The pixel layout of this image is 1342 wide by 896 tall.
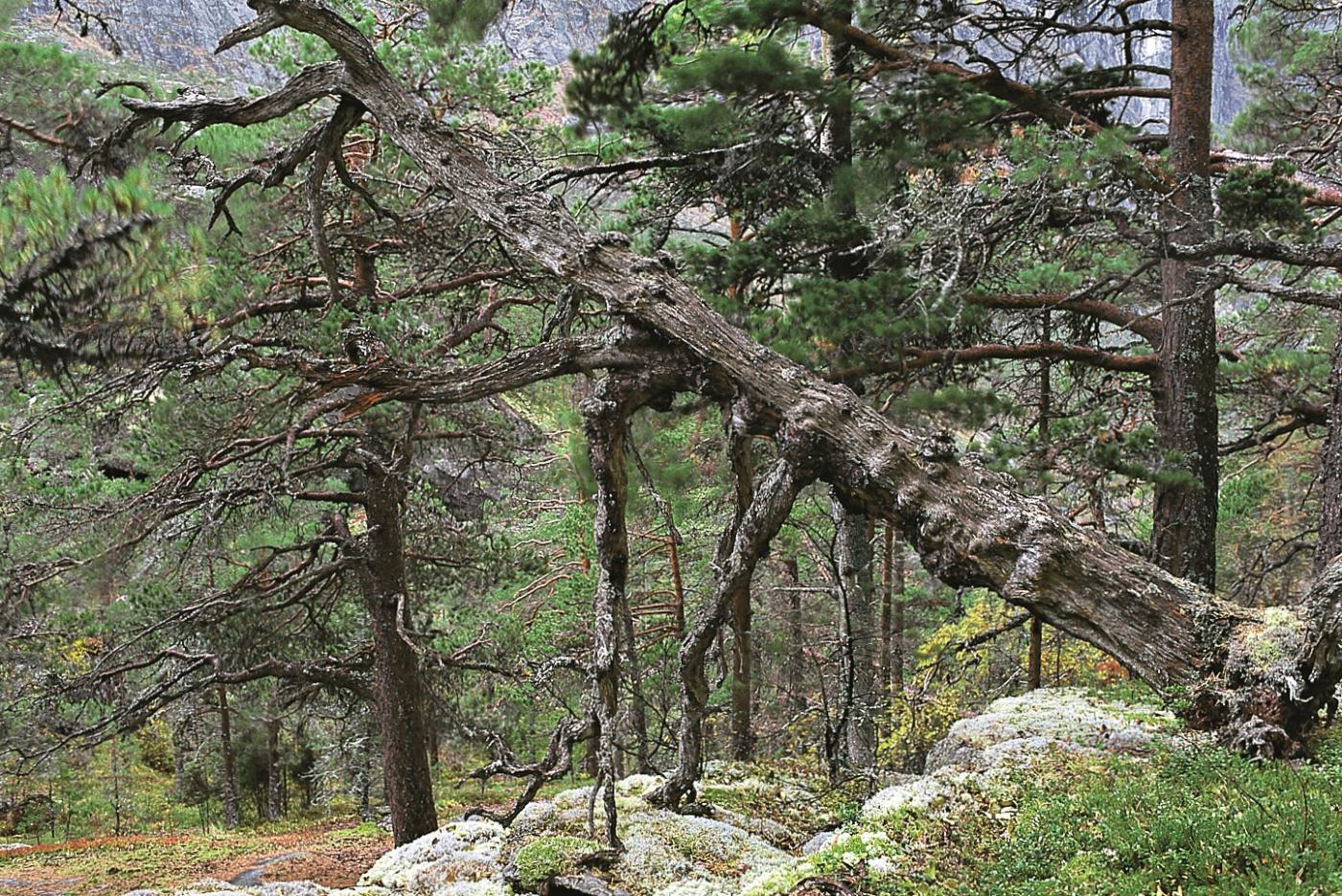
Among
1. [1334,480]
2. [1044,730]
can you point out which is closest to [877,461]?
[1044,730]

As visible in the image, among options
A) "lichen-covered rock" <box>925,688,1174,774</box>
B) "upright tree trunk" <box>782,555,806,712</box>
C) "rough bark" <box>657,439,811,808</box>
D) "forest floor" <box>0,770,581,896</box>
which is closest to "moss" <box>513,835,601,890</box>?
"rough bark" <box>657,439,811,808</box>

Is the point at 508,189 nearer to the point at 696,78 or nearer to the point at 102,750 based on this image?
the point at 696,78

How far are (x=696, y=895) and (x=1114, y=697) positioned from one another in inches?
163

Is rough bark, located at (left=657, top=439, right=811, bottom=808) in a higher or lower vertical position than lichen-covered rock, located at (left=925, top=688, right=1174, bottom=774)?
higher

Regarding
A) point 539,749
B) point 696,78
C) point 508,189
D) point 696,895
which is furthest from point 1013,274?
point 539,749

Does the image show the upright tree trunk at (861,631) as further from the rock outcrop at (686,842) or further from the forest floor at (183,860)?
the forest floor at (183,860)

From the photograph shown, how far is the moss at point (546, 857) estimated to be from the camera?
12.0 ft

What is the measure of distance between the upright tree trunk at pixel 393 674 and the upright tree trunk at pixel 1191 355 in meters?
6.64

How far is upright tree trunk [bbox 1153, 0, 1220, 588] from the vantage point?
6.20 metres

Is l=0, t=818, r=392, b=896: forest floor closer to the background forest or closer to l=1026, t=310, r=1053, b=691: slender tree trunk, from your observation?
the background forest

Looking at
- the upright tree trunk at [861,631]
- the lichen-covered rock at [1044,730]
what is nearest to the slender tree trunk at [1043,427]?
the lichen-covered rock at [1044,730]

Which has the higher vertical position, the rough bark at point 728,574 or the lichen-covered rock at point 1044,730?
the rough bark at point 728,574

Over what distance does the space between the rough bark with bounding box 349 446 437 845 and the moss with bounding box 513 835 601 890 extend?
193 inches

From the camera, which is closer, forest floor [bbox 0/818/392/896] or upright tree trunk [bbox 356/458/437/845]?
upright tree trunk [bbox 356/458/437/845]
